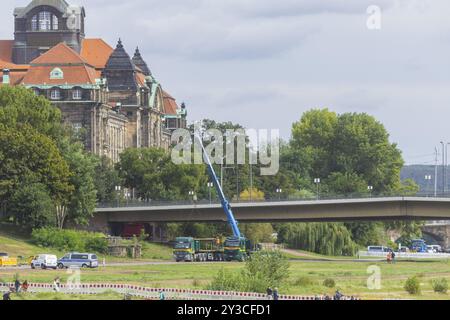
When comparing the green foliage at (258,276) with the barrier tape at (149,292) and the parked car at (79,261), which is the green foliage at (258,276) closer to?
the barrier tape at (149,292)

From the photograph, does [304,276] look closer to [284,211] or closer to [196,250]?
[196,250]

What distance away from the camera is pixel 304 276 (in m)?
122

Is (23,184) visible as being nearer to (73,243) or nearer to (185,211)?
(73,243)

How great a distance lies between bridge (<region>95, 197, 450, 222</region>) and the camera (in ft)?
551

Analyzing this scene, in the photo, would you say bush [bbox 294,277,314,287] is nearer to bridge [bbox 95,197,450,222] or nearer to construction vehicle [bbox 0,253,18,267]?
construction vehicle [bbox 0,253,18,267]

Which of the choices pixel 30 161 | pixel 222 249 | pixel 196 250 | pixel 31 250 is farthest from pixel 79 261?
pixel 222 249

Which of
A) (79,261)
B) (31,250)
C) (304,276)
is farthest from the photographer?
(31,250)

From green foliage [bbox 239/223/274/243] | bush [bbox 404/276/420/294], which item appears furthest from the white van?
green foliage [bbox 239/223/274/243]

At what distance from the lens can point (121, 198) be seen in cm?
19325

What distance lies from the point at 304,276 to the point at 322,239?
217ft

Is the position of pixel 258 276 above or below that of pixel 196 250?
above
